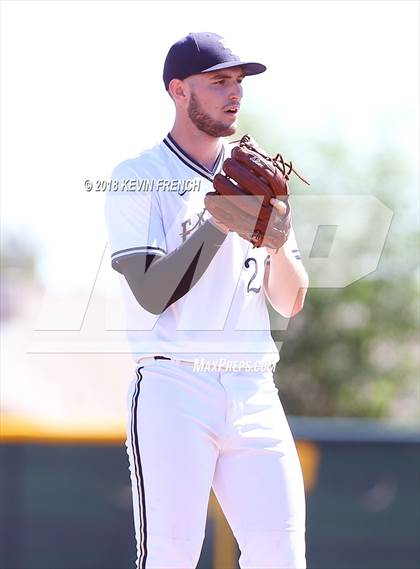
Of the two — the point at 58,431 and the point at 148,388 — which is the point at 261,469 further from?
the point at 58,431

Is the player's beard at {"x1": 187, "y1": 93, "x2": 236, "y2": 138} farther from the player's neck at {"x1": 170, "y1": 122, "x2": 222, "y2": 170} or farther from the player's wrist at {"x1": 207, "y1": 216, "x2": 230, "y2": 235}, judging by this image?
the player's wrist at {"x1": 207, "y1": 216, "x2": 230, "y2": 235}

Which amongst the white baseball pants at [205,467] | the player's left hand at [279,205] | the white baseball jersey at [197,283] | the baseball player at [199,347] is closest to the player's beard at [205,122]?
the baseball player at [199,347]

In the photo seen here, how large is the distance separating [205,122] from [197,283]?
0.46 meters

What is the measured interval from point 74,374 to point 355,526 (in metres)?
4.91

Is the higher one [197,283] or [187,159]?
[187,159]

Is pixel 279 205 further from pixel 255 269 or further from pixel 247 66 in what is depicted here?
pixel 247 66

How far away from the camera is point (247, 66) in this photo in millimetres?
2836

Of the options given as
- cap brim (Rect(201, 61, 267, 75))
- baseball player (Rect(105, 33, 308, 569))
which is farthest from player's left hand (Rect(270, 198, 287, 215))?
cap brim (Rect(201, 61, 267, 75))

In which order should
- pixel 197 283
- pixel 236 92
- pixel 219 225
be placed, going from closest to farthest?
pixel 219 225, pixel 197 283, pixel 236 92

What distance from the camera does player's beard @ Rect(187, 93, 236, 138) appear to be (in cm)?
285

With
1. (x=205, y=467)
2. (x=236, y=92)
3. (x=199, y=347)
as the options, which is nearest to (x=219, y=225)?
(x=199, y=347)

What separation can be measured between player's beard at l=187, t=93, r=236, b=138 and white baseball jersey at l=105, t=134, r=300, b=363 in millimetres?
126

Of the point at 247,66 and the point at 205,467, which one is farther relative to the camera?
the point at 247,66

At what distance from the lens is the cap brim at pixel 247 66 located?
2793 mm
